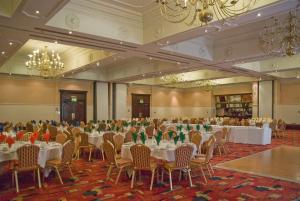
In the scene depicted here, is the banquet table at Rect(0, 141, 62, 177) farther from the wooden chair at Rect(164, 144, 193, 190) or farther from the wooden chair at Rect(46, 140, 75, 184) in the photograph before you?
the wooden chair at Rect(164, 144, 193, 190)

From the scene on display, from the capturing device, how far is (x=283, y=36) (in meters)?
7.34

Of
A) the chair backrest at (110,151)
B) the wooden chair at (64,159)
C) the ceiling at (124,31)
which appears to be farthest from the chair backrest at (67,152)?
the ceiling at (124,31)

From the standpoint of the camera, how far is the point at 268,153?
861 centimetres

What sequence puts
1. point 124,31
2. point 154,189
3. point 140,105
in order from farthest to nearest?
1. point 140,105
2. point 124,31
3. point 154,189

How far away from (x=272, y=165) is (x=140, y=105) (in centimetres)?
1348

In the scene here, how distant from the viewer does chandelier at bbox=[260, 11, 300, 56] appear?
216 inches

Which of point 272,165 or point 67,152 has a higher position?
point 67,152

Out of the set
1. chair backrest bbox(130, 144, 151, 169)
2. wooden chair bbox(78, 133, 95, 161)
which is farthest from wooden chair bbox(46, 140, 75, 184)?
wooden chair bbox(78, 133, 95, 161)

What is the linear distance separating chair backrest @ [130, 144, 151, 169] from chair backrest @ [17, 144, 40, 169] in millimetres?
2019

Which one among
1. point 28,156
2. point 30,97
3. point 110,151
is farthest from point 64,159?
point 30,97

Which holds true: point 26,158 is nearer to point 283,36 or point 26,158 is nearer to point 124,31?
point 124,31

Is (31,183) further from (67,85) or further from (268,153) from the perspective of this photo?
(67,85)

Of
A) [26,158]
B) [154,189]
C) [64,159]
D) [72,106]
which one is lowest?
[154,189]

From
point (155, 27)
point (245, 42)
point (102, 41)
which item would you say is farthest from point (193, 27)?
point (245, 42)
